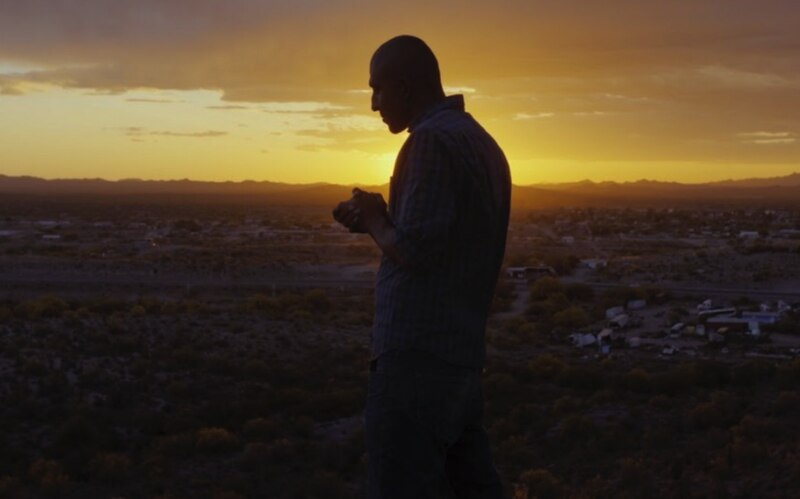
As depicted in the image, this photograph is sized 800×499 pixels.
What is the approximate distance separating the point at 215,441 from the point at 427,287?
12.6 meters

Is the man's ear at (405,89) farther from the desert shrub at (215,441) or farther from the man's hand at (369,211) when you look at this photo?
the desert shrub at (215,441)

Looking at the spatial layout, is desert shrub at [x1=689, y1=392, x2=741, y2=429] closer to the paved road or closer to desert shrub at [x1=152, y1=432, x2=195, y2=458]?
desert shrub at [x1=152, y1=432, x2=195, y2=458]

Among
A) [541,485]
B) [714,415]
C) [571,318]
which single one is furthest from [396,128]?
[571,318]

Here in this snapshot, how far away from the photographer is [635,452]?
A: 1438 cm

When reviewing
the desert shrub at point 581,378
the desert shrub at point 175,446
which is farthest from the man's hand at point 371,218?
the desert shrub at point 581,378

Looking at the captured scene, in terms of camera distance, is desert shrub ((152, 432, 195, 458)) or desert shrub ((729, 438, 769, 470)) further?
desert shrub ((152, 432, 195, 458))

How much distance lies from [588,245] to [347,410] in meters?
61.7

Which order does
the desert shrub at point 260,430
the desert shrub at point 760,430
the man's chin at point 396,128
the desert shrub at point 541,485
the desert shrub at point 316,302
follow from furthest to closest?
the desert shrub at point 316,302 < the desert shrub at point 260,430 < the desert shrub at point 760,430 < the desert shrub at point 541,485 < the man's chin at point 396,128

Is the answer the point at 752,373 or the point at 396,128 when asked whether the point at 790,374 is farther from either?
the point at 396,128

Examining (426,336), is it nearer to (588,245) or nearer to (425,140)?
(425,140)

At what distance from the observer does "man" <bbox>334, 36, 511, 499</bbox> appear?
3.36 metres

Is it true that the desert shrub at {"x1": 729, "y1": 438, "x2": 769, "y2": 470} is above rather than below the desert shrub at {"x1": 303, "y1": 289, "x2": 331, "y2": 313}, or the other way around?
above

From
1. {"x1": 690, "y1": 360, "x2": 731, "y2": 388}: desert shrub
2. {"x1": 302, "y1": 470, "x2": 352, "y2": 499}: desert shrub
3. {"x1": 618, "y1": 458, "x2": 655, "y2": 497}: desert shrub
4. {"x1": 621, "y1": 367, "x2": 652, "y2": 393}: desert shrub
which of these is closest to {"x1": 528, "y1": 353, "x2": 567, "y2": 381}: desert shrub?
{"x1": 621, "y1": 367, "x2": 652, "y2": 393}: desert shrub

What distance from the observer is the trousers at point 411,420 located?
338 centimetres
